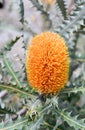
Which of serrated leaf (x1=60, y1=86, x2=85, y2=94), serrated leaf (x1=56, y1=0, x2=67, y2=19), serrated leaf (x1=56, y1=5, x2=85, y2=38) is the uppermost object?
serrated leaf (x1=56, y1=0, x2=67, y2=19)

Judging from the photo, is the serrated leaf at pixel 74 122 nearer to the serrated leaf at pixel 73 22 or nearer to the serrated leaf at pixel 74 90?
the serrated leaf at pixel 74 90

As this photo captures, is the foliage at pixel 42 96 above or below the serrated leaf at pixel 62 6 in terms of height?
below

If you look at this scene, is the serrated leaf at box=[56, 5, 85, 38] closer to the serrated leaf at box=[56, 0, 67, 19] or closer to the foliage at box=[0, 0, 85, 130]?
the foliage at box=[0, 0, 85, 130]

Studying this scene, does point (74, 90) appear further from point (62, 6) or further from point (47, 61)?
point (62, 6)

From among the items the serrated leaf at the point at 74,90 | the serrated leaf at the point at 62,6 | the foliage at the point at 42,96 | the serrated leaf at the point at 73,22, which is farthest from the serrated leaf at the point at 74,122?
the serrated leaf at the point at 62,6

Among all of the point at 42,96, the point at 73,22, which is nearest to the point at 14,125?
the point at 42,96

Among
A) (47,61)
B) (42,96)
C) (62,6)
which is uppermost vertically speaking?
(62,6)

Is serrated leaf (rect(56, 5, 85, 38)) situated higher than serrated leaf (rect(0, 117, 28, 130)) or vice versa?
serrated leaf (rect(56, 5, 85, 38))

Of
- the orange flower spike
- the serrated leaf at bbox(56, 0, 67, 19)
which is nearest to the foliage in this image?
the serrated leaf at bbox(56, 0, 67, 19)

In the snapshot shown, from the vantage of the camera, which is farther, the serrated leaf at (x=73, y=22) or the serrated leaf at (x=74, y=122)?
the serrated leaf at (x=73, y=22)
